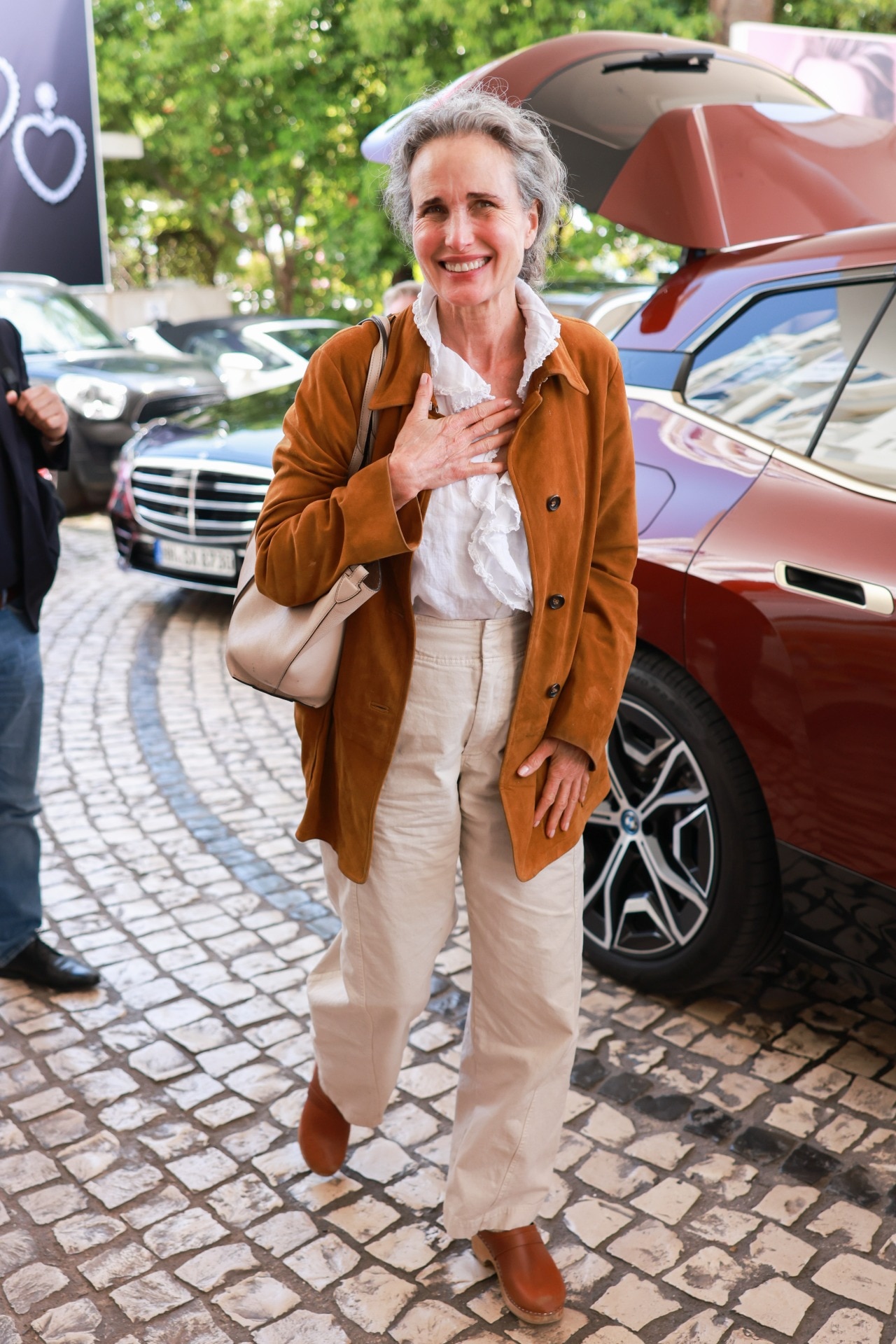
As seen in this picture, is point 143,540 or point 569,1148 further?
point 143,540

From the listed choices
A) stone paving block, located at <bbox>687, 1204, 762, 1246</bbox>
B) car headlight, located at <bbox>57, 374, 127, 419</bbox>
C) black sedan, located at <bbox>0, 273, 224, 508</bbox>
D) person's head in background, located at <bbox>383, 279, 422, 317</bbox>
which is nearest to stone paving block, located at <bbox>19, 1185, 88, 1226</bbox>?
stone paving block, located at <bbox>687, 1204, 762, 1246</bbox>

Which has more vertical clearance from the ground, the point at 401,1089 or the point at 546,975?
Result: the point at 546,975

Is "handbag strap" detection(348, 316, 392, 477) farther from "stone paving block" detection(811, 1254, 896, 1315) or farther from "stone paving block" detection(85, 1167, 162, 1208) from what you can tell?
"stone paving block" detection(811, 1254, 896, 1315)

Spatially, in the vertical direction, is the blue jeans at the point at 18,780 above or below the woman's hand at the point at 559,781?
below

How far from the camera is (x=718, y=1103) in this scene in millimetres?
2826

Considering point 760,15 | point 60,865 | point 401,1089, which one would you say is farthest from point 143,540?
point 760,15

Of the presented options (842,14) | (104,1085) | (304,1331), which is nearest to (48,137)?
(104,1085)

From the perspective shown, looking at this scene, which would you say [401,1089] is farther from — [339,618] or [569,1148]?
[339,618]

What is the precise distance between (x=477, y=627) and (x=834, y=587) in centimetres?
91

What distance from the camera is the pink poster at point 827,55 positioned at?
27.0 feet

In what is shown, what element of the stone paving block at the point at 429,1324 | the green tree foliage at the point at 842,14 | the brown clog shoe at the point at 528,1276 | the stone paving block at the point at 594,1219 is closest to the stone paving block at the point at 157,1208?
the stone paving block at the point at 429,1324

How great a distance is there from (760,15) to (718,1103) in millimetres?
11253

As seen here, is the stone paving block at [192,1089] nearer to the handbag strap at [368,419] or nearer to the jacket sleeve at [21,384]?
the jacket sleeve at [21,384]

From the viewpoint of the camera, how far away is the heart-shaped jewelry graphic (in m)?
3.00
